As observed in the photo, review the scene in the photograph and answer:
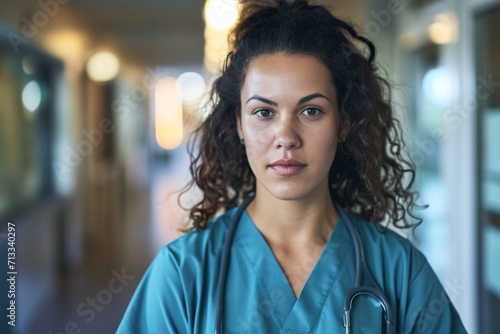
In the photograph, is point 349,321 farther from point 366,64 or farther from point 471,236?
point 471,236

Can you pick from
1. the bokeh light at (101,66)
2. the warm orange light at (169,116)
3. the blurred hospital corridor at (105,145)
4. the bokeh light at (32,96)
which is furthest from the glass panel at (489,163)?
the warm orange light at (169,116)

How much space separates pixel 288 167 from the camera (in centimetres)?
101

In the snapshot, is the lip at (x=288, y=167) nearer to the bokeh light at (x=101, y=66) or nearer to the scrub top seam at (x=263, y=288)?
the scrub top seam at (x=263, y=288)

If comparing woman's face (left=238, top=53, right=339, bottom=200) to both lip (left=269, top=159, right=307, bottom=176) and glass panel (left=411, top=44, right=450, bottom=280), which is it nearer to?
lip (left=269, top=159, right=307, bottom=176)

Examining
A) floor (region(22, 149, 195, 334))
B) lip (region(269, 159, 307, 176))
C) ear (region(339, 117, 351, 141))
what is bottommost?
floor (region(22, 149, 195, 334))

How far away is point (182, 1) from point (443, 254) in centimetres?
411

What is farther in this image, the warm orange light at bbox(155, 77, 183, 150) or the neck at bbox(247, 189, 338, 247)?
the warm orange light at bbox(155, 77, 183, 150)

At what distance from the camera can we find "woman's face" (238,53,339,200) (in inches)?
39.7

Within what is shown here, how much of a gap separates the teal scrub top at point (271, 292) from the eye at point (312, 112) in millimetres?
270

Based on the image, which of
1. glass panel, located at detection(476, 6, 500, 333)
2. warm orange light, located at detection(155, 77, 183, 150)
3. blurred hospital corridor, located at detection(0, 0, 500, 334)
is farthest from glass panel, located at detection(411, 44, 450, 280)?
warm orange light, located at detection(155, 77, 183, 150)

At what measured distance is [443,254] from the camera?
2990 millimetres

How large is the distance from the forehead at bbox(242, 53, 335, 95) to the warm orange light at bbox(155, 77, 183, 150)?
508 inches

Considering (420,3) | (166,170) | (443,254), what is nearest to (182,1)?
(420,3)

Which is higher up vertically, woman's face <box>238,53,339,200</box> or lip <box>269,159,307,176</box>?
woman's face <box>238,53,339,200</box>
